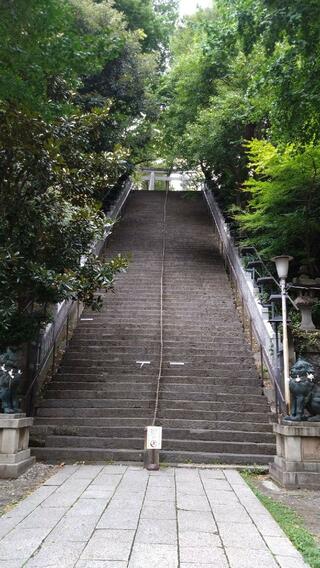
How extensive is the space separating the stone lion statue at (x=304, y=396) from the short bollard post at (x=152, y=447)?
184 centimetres

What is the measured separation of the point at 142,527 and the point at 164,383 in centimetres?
480

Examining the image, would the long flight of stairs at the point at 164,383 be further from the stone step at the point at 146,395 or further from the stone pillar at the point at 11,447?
the stone pillar at the point at 11,447

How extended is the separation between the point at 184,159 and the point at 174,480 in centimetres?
1300

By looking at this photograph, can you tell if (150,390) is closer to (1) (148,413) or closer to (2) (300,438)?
(1) (148,413)

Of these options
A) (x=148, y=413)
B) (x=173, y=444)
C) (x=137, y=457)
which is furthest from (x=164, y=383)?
(x=137, y=457)

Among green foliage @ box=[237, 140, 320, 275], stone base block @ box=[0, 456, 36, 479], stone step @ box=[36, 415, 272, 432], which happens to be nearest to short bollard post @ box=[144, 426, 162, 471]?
stone step @ box=[36, 415, 272, 432]

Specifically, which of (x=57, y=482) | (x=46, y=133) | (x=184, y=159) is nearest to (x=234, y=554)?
(x=57, y=482)

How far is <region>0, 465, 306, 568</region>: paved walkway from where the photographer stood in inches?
129

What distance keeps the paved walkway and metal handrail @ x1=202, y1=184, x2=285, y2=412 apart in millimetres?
2867

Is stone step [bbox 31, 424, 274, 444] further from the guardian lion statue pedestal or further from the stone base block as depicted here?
the stone base block

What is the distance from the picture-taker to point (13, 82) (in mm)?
5332

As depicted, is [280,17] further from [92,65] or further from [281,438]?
[281,438]

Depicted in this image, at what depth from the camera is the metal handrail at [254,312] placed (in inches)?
329

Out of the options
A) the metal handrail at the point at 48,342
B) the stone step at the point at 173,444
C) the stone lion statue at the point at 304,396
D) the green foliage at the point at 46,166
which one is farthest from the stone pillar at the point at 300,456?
the metal handrail at the point at 48,342
